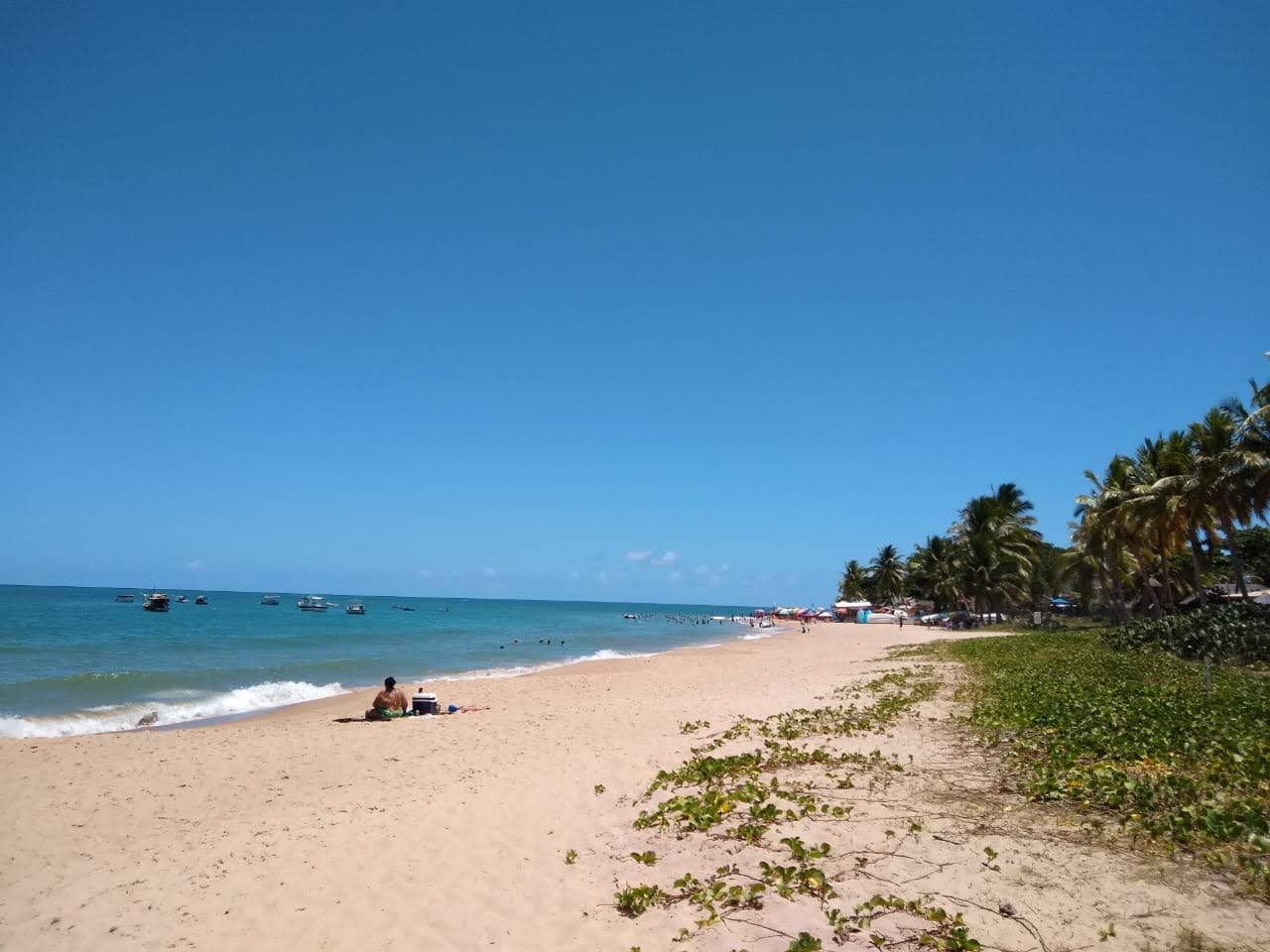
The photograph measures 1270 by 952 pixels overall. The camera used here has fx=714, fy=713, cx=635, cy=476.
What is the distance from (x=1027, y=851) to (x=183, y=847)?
830cm

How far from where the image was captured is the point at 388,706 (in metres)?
15.9

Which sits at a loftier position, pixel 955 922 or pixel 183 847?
pixel 955 922

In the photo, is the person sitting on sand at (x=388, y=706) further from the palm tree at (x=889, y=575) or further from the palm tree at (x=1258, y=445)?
the palm tree at (x=889, y=575)

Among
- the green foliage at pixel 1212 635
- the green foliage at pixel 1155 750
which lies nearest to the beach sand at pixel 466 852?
the green foliage at pixel 1155 750

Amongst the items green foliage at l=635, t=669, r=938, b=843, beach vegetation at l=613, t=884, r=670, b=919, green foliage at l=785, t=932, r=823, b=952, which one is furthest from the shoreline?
green foliage at l=785, t=932, r=823, b=952

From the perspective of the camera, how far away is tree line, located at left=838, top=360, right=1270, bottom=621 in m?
26.1

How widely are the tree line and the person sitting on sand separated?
27.3 m

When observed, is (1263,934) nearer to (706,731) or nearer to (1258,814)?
(1258,814)

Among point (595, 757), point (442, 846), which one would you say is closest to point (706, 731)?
point (595, 757)

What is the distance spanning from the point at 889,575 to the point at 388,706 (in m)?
84.4

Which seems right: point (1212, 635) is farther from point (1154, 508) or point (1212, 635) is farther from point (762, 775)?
point (762, 775)

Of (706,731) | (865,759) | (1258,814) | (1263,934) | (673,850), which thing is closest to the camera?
(1263,934)

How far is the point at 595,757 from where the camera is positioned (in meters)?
10.5

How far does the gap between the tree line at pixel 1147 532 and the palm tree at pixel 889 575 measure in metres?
12.0
